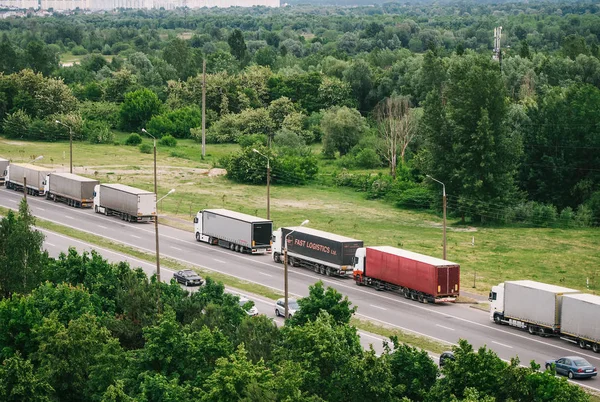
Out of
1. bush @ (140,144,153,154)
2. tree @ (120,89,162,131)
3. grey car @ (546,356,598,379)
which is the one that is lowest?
grey car @ (546,356,598,379)

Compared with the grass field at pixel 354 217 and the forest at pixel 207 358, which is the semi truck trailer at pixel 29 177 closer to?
the grass field at pixel 354 217

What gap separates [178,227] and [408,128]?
40532 mm

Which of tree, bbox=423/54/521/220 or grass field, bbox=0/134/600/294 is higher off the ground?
tree, bbox=423/54/521/220

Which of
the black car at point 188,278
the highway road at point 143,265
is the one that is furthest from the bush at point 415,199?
the black car at point 188,278

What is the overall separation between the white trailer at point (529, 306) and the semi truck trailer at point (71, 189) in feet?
148

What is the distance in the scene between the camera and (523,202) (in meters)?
94.3

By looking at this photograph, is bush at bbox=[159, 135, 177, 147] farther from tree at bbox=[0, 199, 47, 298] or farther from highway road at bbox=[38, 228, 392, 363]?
tree at bbox=[0, 199, 47, 298]

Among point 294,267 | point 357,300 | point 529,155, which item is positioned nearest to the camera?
point 357,300

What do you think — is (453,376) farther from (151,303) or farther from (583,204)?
(583,204)

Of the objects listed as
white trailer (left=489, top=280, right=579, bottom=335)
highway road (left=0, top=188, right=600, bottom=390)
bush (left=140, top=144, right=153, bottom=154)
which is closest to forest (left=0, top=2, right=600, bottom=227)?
bush (left=140, top=144, right=153, bottom=154)

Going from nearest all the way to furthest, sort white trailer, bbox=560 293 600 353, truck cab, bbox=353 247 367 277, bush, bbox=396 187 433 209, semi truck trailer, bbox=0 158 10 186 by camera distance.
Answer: white trailer, bbox=560 293 600 353 < truck cab, bbox=353 247 367 277 < bush, bbox=396 187 433 209 < semi truck trailer, bbox=0 158 10 186

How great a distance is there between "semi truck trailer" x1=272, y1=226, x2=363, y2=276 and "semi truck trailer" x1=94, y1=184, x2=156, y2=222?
17.1m

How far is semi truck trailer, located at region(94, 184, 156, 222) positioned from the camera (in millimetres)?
86125

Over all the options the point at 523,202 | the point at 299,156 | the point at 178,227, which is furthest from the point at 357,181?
the point at 178,227
